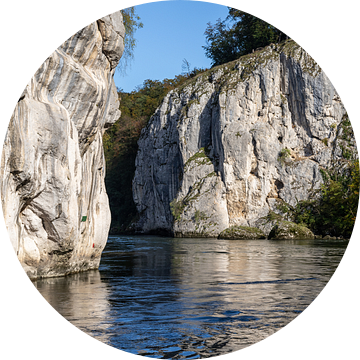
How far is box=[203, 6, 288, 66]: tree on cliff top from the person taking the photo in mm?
60875

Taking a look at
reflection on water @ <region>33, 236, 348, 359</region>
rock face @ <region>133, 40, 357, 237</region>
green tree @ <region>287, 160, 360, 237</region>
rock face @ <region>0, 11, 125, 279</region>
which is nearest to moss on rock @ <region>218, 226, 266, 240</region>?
rock face @ <region>133, 40, 357, 237</region>

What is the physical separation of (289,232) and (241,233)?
18.0 ft

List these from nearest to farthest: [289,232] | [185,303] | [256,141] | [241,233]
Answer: [185,303]
[289,232]
[241,233]
[256,141]

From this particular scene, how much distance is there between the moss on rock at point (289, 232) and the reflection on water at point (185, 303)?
74.5ft

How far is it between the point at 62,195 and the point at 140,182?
49.3 metres

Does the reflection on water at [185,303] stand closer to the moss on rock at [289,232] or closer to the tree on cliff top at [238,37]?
the moss on rock at [289,232]

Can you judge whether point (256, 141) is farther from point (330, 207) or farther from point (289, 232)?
point (289, 232)

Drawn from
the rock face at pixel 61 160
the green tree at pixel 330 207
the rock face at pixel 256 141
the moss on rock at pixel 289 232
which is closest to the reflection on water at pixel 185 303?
the rock face at pixel 61 160

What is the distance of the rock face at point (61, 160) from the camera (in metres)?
12.0

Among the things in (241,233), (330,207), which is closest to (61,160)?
(241,233)

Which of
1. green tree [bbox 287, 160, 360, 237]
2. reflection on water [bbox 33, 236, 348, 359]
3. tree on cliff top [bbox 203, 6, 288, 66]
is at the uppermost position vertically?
tree on cliff top [bbox 203, 6, 288, 66]

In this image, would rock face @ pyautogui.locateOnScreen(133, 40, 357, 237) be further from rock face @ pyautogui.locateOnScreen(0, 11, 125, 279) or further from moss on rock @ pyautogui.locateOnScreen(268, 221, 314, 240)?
rock face @ pyautogui.locateOnScreen(0, 11, 125, 279)

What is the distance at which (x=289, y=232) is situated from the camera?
41500mm

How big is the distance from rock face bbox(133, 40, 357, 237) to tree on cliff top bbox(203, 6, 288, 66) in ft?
24.8
